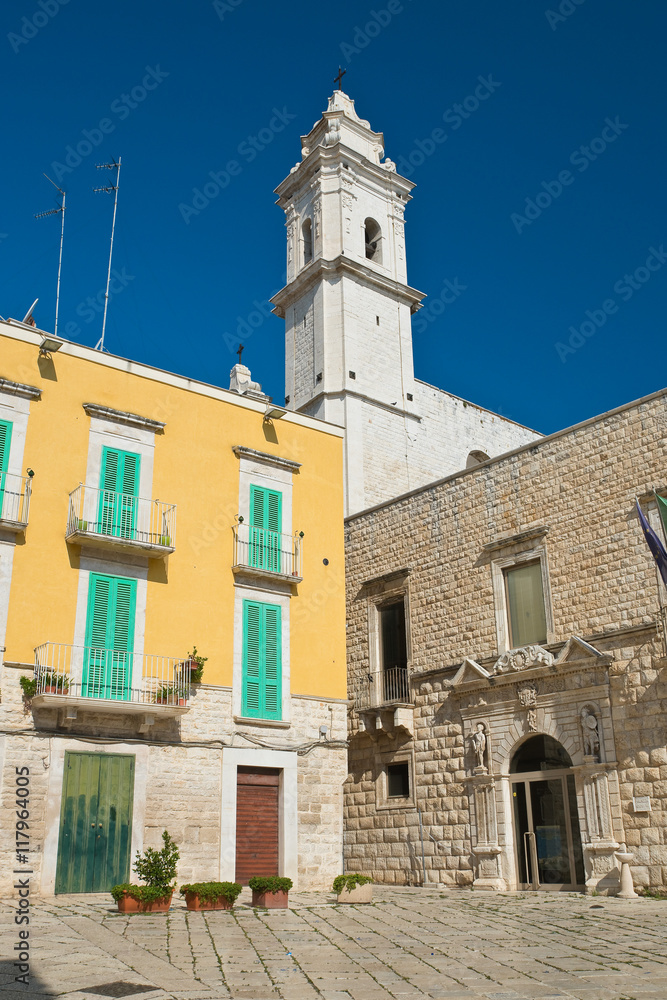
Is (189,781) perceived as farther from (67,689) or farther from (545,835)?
(545,835)

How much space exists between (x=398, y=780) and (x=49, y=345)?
10937 mm

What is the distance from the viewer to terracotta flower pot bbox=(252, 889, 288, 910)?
12.7m

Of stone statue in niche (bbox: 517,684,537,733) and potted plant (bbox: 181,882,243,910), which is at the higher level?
stone statue in niche (bbox: 517,684,537,733)

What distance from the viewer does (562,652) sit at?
16188mm

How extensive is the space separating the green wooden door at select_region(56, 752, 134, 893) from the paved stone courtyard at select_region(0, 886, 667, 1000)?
66 centimetres

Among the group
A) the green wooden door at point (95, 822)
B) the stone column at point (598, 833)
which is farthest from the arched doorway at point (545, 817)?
the green wooden door at point (95, 822)

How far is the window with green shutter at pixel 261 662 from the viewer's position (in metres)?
16.5

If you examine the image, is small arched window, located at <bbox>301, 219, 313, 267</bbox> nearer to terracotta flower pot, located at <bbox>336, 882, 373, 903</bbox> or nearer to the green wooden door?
the green wooden door

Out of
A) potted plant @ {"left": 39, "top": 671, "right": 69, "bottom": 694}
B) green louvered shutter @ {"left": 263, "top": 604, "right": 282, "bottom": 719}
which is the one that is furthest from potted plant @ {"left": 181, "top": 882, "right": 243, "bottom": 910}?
green louvered shutter @ {"left": 263, "top": 604, "right": 282, "bottom": 719}

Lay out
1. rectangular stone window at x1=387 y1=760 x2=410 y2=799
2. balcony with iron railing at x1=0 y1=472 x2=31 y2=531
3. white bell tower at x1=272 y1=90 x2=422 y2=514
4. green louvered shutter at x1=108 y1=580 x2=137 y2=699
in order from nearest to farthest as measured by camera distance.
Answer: balcony with iron railing at x1=0 y1=472 x2=31 y2=531 → green louvered shutter at x1=108 y1=580 x2=137 y2=699 → rectangular stone window at x1=387 y1=760 x2=410 y2=799 → white bell tower at x1=272 y1=90 x2=422 y2=514

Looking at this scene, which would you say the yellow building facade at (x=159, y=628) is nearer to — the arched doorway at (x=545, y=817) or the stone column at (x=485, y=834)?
the stone column at (x=485, y=834)

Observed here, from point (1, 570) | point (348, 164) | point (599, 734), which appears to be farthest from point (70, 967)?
point (348, 164)

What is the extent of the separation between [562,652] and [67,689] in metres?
8.29

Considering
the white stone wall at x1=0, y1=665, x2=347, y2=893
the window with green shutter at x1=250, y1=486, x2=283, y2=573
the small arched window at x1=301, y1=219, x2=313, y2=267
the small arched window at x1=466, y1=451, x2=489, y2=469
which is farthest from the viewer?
the small arched window at x1=466, y1=451, x2=489, y2=469
